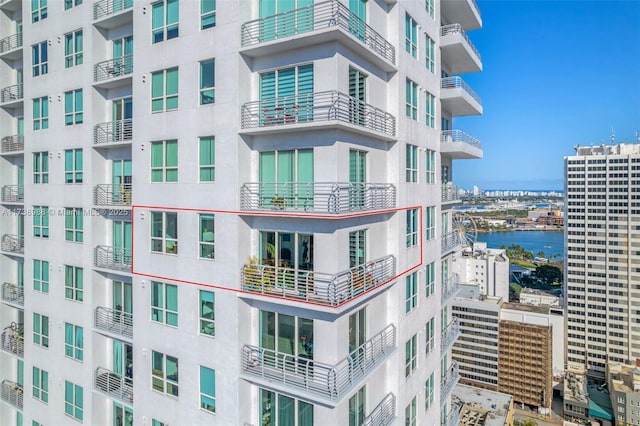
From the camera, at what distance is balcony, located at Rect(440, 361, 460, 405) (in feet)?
62.7

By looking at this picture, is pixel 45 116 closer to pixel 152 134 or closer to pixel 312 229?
pixel 152 134

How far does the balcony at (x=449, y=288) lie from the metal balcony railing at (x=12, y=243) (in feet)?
71.7

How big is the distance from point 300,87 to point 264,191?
128 inches

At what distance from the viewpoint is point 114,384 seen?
52.3ft

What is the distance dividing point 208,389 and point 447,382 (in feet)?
42.3

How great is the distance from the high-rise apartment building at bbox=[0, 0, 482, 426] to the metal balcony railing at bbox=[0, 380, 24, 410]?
16.7 inches

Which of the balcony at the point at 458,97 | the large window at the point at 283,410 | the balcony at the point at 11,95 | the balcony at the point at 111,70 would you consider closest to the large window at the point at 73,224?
the balcony at the point at 111,70

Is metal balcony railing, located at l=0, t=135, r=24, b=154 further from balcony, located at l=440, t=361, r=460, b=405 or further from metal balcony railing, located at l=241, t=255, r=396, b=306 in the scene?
balcony, located at l=440, t=361, r=460, b=405

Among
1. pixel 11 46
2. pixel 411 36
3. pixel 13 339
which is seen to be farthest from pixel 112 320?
pixel 411 36

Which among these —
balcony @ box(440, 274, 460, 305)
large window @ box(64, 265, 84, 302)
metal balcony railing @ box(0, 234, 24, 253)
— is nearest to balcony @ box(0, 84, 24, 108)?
metal balcony railing @ box(0, 234, 24, 253)

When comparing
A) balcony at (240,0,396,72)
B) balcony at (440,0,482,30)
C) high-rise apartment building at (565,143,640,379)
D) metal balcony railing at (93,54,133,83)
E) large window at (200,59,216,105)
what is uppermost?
balcony at (440,0,482,30)

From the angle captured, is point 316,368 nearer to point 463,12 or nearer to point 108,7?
point 108,7

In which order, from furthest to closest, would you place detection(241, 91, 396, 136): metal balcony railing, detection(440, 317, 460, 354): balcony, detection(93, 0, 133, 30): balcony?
detection(440, 317, 460, 354): balcony
detection(93, 0, 133, 30): balcony
detection(241, 91, 396, 136): metal balcony railing

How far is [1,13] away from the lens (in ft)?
67.4
